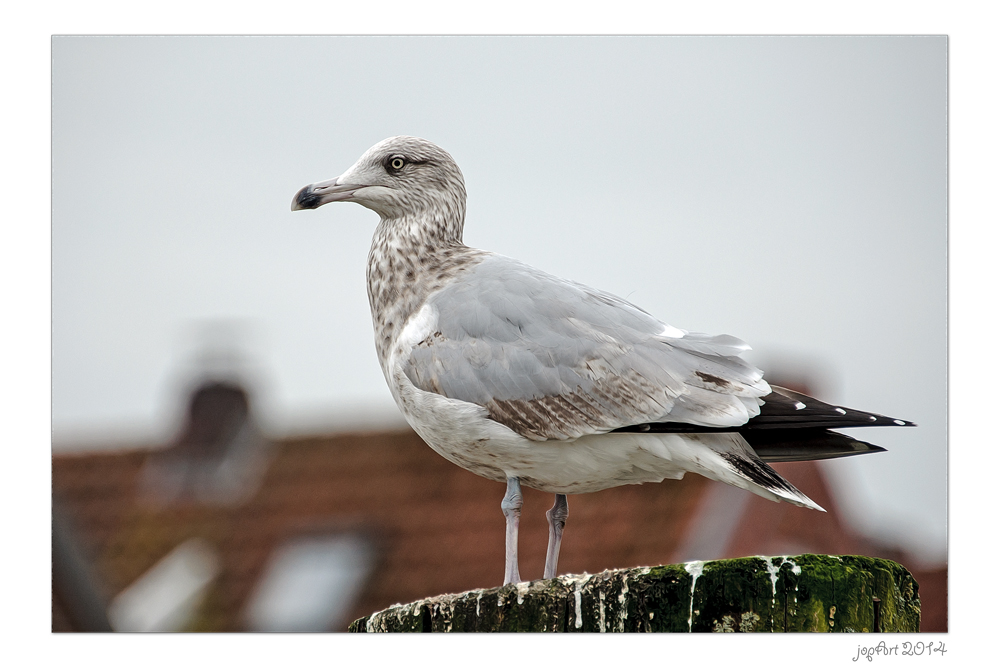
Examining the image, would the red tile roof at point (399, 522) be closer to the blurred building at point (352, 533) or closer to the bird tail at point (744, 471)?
the blurred building at point (352, 533)

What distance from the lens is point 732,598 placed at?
3.50 metres

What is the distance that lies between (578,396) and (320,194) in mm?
1457

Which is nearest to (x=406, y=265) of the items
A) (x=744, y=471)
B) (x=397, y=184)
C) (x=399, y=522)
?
(x=397, y=184)

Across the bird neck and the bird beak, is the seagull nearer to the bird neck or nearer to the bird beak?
the bird neck

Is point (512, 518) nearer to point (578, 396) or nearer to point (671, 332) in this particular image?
point (578, 396)

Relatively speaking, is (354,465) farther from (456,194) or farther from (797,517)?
(456,194)

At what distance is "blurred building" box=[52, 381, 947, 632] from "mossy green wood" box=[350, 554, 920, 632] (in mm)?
3652

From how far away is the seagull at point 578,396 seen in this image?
3.95m

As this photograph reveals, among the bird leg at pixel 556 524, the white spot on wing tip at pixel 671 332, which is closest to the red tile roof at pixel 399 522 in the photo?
the bird leg at pixel 556 524

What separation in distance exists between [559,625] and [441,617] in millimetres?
439

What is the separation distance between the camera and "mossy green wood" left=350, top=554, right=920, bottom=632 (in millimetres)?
3484

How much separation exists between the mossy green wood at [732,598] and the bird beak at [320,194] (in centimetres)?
188
